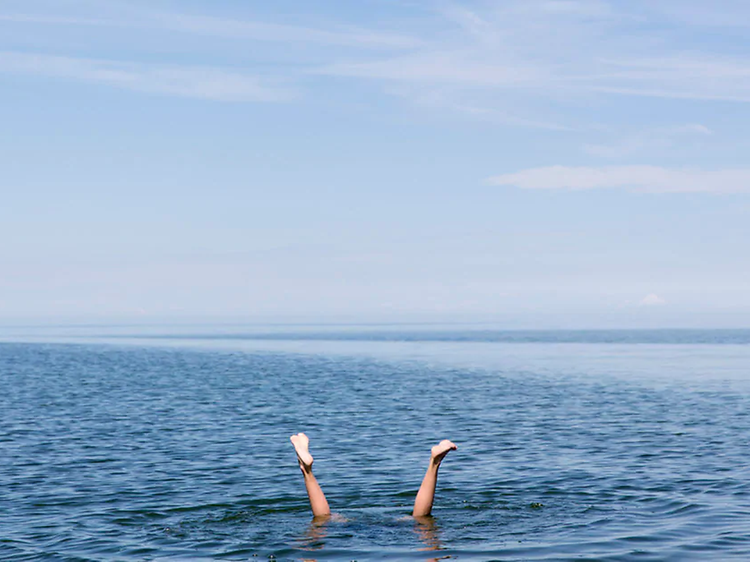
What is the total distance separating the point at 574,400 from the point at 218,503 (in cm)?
2718

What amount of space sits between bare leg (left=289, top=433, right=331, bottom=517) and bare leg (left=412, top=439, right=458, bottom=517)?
6.17 ft

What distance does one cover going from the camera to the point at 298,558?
52.0 feet

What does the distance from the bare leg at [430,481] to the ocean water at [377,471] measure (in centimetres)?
29

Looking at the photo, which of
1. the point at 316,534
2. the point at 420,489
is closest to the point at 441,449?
the point at 420,489

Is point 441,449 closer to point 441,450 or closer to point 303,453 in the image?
point 441,450

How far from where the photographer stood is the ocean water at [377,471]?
16.9 metres

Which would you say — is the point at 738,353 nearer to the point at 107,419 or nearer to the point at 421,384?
the point at 421,384

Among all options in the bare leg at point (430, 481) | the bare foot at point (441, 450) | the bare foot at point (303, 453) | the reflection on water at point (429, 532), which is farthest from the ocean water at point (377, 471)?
the bare foot at point (441, 450)

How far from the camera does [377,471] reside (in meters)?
24.6

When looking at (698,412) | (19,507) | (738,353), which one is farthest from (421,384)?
(738,353)

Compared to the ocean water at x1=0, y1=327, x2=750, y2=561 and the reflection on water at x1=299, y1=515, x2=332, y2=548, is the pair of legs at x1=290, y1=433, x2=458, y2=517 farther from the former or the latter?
the ocean water at x1=0, y1=327, x2=750, y2=561

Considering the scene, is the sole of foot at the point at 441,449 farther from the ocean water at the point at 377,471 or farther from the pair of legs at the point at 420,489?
the ocean water at the point at 377,471

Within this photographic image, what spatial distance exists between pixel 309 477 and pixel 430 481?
2391 mm

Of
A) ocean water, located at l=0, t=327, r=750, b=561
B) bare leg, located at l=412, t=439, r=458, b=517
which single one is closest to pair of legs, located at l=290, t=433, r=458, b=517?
bare leg, located at l=412, t=439, r=458, b=517
